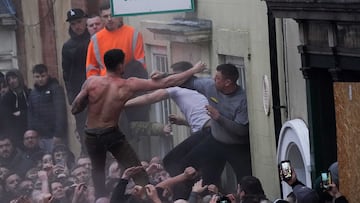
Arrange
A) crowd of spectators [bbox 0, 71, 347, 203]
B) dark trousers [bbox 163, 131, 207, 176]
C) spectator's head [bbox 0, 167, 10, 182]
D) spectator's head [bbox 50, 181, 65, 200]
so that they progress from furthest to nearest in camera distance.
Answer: spectator's head [bbox 0, 167, 10, 182], dark trousers [bbox 163, 131, 207, 176], spectator's head [bbox 50, 181, 65, 200], crowd of spectators [bbox 0, 71, 347, 203]

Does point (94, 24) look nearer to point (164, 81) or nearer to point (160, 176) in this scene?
point (164, 81)

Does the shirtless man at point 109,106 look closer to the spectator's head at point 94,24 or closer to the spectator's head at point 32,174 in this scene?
the spectator's head at point 94,24

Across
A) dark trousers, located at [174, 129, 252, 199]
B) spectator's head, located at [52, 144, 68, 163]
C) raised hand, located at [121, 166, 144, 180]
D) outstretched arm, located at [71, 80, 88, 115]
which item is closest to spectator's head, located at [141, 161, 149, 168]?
raised hand, located at [121, 166, 144, 180]

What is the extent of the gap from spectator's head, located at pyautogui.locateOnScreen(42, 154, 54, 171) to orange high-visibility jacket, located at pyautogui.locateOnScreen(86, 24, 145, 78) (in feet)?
3.80

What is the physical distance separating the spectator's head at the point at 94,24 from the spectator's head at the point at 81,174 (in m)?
1.55

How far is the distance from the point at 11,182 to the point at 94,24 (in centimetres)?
204

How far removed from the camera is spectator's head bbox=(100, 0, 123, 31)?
18.9 meters

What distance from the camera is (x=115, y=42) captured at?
18875 millimetres

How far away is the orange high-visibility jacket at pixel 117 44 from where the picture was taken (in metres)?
18.9

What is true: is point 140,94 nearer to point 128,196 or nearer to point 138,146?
point 138,146

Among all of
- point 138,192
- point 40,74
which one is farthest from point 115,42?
point 138,192

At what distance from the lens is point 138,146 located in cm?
1902

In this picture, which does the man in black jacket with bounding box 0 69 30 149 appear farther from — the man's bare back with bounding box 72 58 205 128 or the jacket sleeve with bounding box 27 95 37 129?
the man's bare back with bounding box 72 58 205 128

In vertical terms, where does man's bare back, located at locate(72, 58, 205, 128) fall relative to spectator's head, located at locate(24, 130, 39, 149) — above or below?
above
